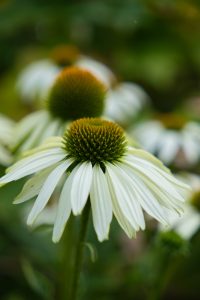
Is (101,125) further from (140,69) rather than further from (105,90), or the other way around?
(140,69)

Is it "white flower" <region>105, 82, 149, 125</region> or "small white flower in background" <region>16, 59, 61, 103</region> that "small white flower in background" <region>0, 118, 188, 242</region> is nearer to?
"white flower" <region>105, 82, 149, 125</region>

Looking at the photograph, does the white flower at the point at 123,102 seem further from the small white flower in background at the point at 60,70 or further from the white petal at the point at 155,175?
the white petal at the point at 155,175

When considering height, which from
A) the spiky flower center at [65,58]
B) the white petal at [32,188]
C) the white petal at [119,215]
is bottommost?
the spiky flower center at [65,58]

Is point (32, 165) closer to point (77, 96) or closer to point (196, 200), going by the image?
point (77, 96)

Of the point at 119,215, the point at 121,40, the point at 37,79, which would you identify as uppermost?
the point at 119,215

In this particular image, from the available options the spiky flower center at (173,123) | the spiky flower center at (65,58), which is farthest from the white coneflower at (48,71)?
the spiky flower center at (173,123)

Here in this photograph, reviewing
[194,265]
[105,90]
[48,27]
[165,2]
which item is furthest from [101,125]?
[48,27]

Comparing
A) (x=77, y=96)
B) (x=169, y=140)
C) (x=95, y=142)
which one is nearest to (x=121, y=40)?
(x=169, y=140)
